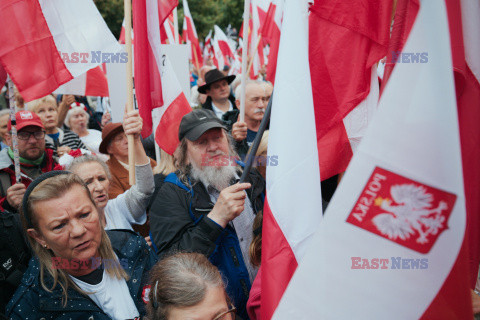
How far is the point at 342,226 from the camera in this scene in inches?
56.6

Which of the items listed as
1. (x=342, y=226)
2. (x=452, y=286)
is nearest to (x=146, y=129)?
(x=342, y=226)

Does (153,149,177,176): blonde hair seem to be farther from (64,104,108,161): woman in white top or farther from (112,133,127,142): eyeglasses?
(64,104,108,161): woman in white top

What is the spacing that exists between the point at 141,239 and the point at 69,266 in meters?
0.45

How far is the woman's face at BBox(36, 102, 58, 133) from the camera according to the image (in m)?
5.06

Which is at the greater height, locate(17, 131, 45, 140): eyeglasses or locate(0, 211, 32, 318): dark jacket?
locate(17, 131, 45, 140): eyeglasses

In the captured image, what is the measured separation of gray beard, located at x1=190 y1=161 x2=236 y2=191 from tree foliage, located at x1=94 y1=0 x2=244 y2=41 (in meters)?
17.1

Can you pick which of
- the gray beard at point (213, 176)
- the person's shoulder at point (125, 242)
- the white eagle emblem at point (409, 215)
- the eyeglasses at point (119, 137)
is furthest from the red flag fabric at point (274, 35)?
the white eagle emblem at point (409, 215)

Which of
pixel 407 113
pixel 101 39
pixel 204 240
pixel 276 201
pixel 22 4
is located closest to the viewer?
pixel 407 113

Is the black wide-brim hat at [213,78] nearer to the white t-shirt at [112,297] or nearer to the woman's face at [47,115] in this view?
the woman's face at [47,115]

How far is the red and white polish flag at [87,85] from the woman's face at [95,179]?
1.05m

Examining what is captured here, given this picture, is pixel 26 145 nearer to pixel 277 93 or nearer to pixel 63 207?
pixel 63 207

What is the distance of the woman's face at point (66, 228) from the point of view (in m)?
2.01

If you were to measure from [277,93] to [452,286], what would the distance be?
1.06 metres
